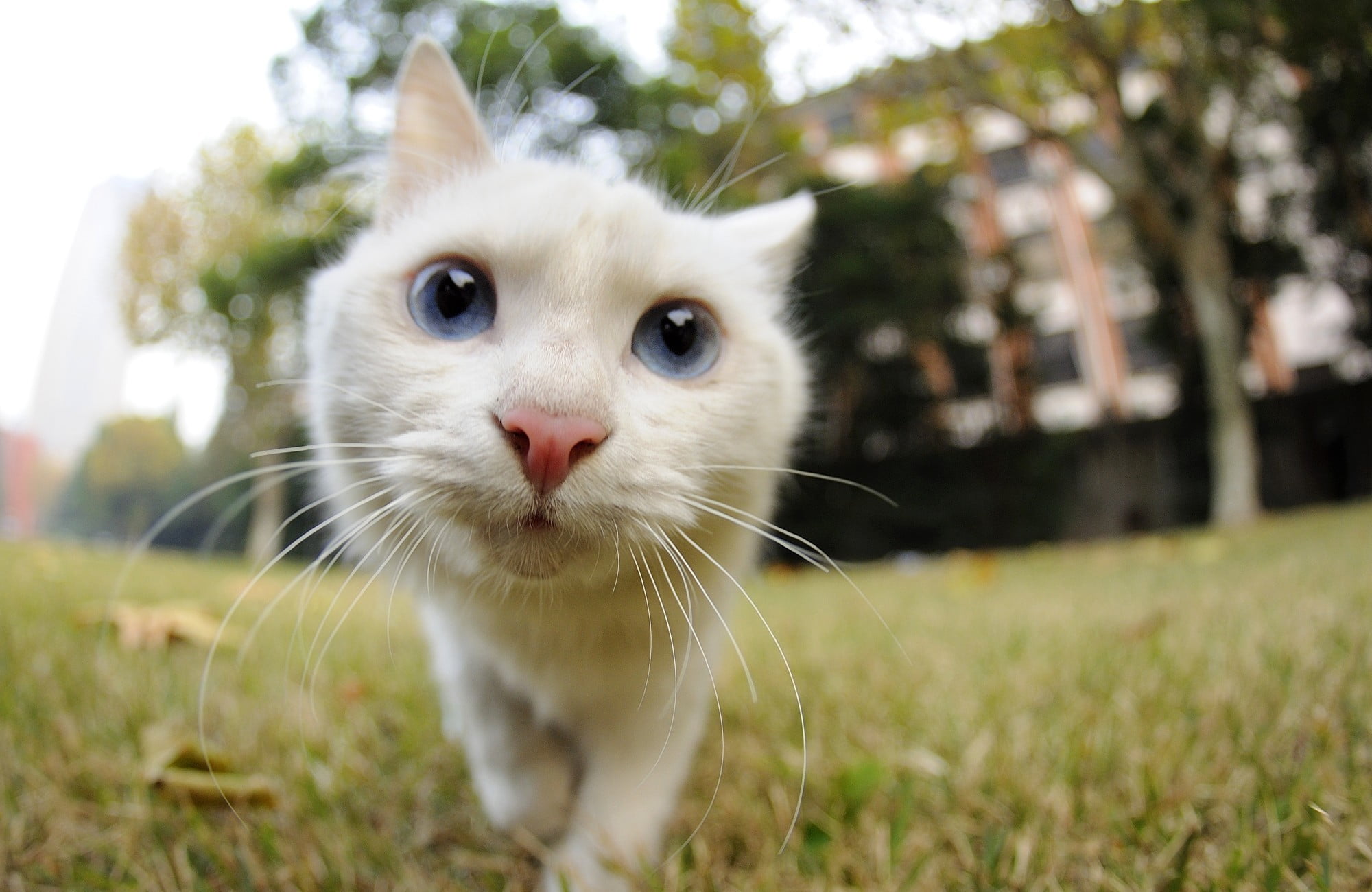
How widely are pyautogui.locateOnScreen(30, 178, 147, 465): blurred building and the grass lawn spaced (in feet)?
1.62

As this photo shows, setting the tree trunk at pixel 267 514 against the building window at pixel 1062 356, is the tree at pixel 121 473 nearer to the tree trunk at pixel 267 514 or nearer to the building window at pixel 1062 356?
the tree trunk at pixel 267 514

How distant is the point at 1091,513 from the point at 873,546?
10.5ft

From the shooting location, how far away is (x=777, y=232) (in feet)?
3.70

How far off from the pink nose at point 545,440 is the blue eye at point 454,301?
7.9 inches

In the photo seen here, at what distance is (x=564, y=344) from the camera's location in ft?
2.43

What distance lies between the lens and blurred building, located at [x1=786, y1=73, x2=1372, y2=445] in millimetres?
7559

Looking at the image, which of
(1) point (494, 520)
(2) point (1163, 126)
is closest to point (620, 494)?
(1) point (494, 520)

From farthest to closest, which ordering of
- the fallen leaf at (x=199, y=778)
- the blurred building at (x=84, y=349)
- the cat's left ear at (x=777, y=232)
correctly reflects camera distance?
the blurred building at (x=84, y=349), the cat's left ear at (x=777, y=232), the fallen leaf at (x=199, y=778)

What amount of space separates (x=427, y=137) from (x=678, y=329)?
50 centimetres

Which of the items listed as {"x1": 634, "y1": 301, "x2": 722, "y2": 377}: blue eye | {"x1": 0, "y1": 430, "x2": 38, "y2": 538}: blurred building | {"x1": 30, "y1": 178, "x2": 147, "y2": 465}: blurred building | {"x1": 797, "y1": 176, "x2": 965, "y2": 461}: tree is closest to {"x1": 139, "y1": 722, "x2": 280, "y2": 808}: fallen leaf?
{"x1": 634, "y1": 301, "x2": 722, "y2": 377}: blue eye

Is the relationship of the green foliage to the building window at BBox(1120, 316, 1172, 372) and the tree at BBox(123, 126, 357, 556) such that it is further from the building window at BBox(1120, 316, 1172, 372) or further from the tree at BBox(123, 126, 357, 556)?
the building window at BBox(1120, 316, 1172, 372)

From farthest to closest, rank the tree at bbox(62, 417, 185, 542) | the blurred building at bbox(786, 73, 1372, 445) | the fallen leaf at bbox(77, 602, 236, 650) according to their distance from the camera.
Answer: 1. the blurred building at bbox(786, 73, 1372, 445)
2. the tree at bbox(62, 417, 185, 542)
3. the fallen leaf at bbox(77, 602, 236, 650)

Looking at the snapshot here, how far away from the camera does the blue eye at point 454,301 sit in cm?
82

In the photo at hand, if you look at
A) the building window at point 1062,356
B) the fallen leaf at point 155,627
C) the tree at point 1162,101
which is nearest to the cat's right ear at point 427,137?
the fallen leaf at point 155,627
